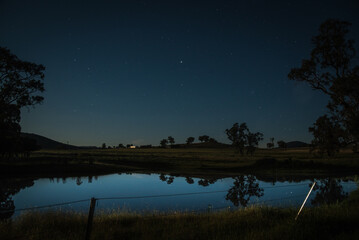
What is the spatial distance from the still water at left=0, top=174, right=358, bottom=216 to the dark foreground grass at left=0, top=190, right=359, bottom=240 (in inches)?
252

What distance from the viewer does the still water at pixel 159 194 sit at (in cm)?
1922

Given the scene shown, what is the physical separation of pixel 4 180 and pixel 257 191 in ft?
91.3

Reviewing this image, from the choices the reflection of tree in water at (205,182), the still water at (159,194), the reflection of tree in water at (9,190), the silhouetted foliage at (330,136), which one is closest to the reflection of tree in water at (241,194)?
the still water at (159,194)

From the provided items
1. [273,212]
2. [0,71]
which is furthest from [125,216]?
[0,71]

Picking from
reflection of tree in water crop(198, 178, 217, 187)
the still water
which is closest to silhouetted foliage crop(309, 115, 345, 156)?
the still water

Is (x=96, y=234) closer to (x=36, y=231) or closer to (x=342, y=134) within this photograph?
(x=36, y=231)

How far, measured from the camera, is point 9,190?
24781 millimetres

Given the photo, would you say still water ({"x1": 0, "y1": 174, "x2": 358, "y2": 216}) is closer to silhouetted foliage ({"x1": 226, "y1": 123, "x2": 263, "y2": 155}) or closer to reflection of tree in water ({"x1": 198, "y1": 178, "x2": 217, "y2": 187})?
reflection of tree in water ({"x1": 198, "y1": 178, "x2": 217, "y2": 187})

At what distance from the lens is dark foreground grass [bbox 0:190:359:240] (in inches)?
314

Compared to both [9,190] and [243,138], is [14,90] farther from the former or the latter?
[243,138]

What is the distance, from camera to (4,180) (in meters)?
29.7

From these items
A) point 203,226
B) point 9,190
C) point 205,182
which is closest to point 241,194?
point 205,182

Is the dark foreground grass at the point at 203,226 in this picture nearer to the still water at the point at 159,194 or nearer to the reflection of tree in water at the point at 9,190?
the still water at the point at 159,194

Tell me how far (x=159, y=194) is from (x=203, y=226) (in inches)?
617
